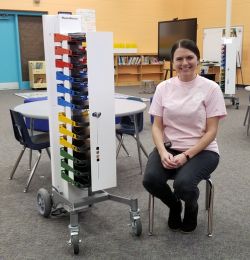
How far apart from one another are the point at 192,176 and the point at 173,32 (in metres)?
7.29

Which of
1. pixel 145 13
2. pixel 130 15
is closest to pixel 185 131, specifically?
pixel 130 15

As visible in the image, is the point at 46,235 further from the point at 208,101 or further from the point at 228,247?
the point at 208,101

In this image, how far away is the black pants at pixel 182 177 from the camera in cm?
205

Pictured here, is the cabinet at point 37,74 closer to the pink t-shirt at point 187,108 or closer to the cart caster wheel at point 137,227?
the pink t-shirt at point 187,108

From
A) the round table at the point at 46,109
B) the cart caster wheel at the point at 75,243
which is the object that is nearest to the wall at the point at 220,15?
the round table at the point at 46,109

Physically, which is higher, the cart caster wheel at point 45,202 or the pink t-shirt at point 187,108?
the pink t-shirt at point 187,108

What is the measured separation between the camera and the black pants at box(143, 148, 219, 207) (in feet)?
6.73

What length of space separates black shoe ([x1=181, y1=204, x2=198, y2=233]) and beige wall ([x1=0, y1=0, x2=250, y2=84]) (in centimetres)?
840

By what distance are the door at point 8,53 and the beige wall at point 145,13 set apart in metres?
0.41

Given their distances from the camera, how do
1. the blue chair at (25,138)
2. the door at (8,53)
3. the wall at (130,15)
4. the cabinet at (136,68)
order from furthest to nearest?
1. the cabinet at (136,68)
2. the wall at (130,15)
3. the door at (8,53)
4. the blue chair at (25,138)

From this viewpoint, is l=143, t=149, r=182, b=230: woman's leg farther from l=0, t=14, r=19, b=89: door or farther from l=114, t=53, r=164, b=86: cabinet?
l=114, t=53, r=164, b=86: cabinet

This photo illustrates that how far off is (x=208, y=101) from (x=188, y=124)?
185 mm

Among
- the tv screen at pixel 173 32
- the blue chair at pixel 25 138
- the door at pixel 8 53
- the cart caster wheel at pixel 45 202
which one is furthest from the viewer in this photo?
the door at pixel 8 53

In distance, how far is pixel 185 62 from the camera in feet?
7.10
